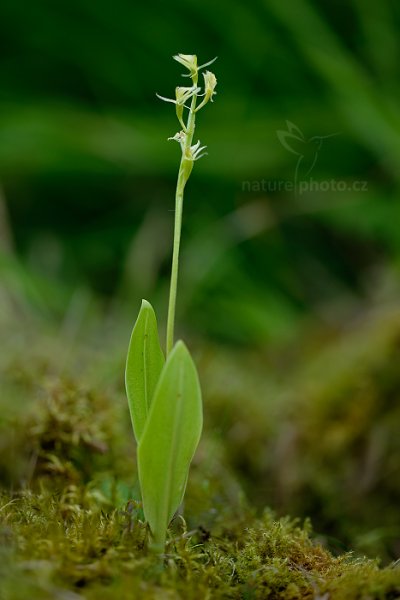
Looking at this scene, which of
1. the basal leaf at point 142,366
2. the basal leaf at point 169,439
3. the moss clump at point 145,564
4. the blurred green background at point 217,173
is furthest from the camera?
the blurred green background at point 217,173

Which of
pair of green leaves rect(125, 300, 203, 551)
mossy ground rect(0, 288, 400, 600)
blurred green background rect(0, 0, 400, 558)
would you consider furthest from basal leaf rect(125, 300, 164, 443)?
blurred green background rect(0, 0, 400, 558)

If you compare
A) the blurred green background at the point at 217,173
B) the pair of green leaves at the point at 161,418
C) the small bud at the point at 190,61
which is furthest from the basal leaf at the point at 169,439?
the blurred green background at the point at 217,173

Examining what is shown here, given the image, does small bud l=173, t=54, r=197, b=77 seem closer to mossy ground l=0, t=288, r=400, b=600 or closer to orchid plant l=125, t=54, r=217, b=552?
orchid plant l=125, t=54, r=217, b=552

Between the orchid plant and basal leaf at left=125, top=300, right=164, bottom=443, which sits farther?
basal leaf at left=125, top=300, right=164, bottom=443

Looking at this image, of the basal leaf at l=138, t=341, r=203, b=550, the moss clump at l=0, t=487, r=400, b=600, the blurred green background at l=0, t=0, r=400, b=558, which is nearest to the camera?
the moss clump at l=0, t=487, r=400, b=600

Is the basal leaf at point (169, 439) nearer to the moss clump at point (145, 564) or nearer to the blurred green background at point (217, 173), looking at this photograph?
the moss clump at point (145, 564)

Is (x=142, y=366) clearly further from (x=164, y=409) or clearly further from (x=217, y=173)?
(x=217, y=173)

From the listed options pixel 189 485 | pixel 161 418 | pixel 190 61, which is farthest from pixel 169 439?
pixel 190 61

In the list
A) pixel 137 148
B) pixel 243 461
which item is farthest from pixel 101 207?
pixel 243 461

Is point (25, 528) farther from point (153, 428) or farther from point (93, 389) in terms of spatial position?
point (93, 389)
